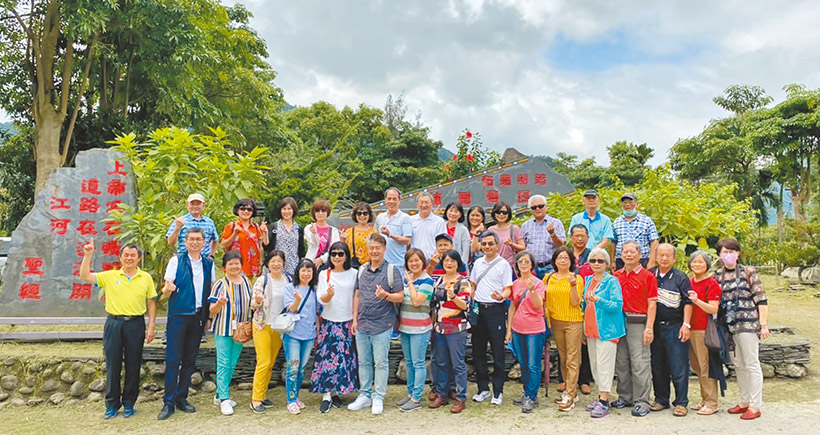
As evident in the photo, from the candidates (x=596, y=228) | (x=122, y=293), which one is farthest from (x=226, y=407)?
(x=596, y=228)

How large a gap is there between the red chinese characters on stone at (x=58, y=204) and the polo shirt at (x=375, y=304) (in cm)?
363

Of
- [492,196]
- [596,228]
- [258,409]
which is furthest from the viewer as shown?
[492,196]

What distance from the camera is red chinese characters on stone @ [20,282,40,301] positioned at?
5.45 metres

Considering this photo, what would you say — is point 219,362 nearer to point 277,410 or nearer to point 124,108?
point 277,410

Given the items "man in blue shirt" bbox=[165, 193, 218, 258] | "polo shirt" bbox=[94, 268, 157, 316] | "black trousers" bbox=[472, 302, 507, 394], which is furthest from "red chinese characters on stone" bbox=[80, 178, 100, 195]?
"black trousers" bbox=[472, 302, 507, 394]

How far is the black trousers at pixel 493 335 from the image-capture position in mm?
4062

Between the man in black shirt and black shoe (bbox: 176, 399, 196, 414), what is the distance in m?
3.64

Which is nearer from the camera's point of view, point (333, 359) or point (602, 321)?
point (602, 321)

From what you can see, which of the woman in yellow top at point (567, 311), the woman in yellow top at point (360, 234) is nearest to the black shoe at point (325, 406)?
the woman in yellow top at point (360, 234)

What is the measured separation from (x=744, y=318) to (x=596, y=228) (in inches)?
55.1

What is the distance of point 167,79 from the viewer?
11.2 metres

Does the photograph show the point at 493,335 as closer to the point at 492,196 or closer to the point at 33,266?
the point at 33,266

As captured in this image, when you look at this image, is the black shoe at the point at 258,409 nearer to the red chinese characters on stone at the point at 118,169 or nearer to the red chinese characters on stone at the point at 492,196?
the red chinese characters on stone at the point at 118,169

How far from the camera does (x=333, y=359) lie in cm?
411
